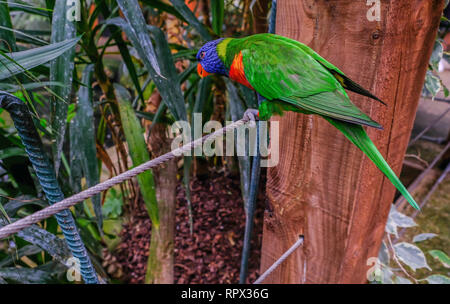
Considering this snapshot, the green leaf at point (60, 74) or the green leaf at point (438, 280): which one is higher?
the green leaf at point (60, 74)

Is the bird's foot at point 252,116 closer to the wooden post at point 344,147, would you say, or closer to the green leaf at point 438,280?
the wooden post at point 344,147

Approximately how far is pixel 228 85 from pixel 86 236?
608 mm

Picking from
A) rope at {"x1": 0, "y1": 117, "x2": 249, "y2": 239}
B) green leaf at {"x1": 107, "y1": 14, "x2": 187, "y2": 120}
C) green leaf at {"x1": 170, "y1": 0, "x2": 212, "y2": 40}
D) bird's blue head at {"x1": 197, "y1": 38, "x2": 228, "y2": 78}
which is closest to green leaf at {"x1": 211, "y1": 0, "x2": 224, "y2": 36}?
green leaf at {"x1": 170, "y1": 0, "x2": 212, "y2": 40}

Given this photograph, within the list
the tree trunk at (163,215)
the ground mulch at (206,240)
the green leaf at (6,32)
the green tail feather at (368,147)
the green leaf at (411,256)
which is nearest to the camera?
the green tail feather at (368,147)

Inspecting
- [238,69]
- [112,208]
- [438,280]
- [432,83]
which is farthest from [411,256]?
[112,208]

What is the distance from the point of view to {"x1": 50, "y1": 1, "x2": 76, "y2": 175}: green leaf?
→ 520mm

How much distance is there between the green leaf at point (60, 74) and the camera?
520 mm

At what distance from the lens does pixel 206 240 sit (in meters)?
1.22

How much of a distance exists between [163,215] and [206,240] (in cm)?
33

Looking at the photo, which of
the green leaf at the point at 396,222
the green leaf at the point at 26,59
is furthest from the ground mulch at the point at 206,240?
the green leaf at the point at 26,59

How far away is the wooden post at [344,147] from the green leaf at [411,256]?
5.9 inches

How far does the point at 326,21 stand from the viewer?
0.48 meters

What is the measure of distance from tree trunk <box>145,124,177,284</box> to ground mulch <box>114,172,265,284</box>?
0.55 feet

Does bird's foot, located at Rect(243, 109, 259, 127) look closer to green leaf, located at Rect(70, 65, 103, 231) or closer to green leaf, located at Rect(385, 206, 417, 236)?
green leaf, located at Rect(70, 65, 103, 231)
